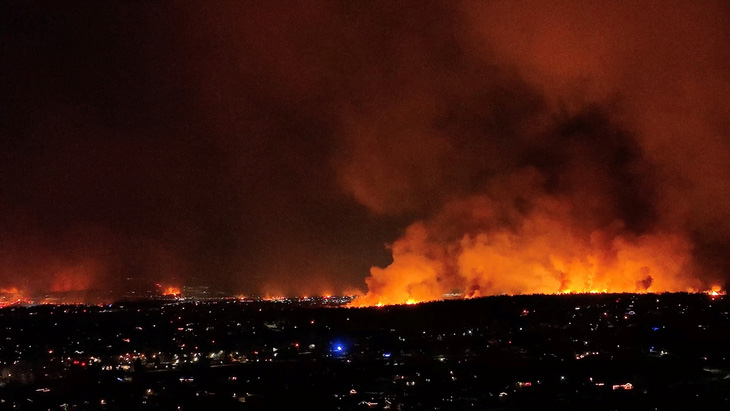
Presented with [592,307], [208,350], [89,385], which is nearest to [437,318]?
[592,307]

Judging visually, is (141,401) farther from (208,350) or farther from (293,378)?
(208,350)

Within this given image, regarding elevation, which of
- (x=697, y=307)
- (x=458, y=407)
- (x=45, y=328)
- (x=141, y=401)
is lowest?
(x=458, y=407)

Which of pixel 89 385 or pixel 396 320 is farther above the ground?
pixel 396 320

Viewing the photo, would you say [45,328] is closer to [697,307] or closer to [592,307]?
[592,307]

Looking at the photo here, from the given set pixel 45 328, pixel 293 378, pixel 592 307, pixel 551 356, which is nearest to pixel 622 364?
pixel 551 356

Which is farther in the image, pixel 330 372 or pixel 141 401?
pixel 330 372

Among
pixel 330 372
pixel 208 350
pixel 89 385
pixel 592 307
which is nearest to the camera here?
pixel 89 385

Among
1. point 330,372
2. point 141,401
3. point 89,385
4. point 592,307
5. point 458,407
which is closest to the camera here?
point 458,407

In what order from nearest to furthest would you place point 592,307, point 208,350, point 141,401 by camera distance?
point 141,401 < point 208,350 < point 592,307

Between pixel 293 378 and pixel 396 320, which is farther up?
pixel 396 320
